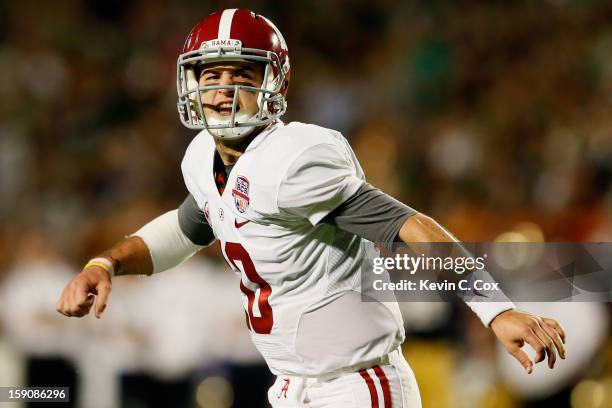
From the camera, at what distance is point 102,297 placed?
258 cm

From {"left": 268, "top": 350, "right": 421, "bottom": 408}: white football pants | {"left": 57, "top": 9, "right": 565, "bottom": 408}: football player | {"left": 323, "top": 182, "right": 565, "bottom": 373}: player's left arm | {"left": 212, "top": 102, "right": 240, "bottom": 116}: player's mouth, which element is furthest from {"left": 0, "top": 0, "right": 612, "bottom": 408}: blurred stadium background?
{"left": 212, "top": 102, "right": 240, "bottom": 116}: player's mouth

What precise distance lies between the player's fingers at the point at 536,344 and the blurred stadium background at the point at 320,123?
5.96 ft

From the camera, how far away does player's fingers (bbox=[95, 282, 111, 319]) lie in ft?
8.35

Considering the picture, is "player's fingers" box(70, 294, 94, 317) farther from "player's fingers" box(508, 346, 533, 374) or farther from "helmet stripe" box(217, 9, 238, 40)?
"player's fingers" box(508, 346, 533, 374)

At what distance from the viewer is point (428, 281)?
274cm

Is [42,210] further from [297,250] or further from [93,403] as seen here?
[297,250]

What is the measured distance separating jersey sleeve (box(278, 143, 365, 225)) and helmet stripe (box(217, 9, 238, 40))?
460 mm

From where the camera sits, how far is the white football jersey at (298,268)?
2420mm

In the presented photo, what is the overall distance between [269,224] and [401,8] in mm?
5452

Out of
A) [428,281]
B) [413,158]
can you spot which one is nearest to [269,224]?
[428,281]

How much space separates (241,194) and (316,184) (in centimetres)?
24

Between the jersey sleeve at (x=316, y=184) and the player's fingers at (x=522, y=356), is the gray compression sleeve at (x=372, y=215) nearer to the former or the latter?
the jersey sleeve at (x=316, y=184)

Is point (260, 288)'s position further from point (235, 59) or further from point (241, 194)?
point (235, 59)

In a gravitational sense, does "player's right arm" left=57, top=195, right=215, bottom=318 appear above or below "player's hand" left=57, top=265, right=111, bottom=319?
above
